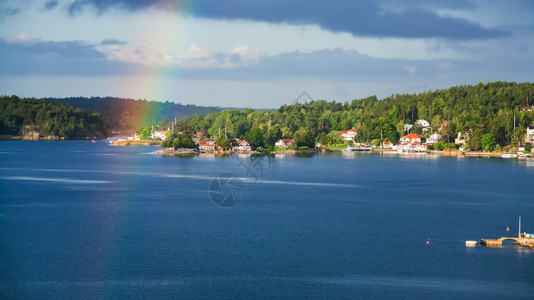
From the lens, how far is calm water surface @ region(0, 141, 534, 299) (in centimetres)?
1544

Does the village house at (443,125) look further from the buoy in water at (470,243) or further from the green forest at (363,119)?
the buoy in water at (470,243)

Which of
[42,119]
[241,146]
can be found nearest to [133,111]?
[42,119]

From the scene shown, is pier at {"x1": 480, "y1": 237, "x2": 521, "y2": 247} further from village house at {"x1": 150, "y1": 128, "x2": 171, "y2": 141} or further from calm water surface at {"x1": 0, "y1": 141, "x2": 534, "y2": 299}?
village house at {"x1": 150, "y1": 128, "x2": 171, "y2": 141}

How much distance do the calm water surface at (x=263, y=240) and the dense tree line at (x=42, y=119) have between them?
88.5 metres

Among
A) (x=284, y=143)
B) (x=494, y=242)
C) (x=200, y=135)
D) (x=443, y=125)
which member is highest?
(x=443, y=125)

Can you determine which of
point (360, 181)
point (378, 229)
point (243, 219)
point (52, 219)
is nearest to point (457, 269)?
point (378, 229)

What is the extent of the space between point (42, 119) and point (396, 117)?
63954 millimetres

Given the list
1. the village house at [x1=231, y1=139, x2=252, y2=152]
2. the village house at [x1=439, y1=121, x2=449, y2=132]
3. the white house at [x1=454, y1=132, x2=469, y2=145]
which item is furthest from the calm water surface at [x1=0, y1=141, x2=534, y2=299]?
the village house at [x1=439, y1=121, x2=449, y2=132]

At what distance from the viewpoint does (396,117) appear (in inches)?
3583

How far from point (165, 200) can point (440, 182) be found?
16102 millimetres

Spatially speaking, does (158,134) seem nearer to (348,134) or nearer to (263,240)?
(348,134)

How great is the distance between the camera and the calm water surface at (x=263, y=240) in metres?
15.4

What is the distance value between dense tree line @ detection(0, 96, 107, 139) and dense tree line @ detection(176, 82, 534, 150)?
1275 inches

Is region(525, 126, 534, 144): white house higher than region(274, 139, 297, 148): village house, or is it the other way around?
region(525, 126, 534, 144): white house
